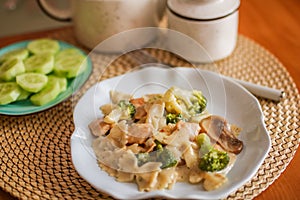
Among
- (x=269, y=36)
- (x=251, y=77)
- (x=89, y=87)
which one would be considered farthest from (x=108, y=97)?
(x=269, y=36)

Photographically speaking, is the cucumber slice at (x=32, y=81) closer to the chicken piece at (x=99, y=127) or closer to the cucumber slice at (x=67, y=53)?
the cucumber slice at (x=67, y=53)

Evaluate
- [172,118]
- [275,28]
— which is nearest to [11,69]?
[172,118]

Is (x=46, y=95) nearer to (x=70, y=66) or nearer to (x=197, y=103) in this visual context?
(x=70, y=66)

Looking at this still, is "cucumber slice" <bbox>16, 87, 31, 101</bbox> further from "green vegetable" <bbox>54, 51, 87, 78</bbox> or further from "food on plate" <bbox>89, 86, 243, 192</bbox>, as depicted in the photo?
"food on plate" <bbox>89, 86, 243, 192</bbox>

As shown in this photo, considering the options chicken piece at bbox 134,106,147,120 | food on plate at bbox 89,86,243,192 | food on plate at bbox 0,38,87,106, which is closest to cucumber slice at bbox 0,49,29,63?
food on plate at bbox 0,38,87,106

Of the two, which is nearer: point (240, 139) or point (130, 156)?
point (130, 156)

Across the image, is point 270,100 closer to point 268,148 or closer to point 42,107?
point 268,148

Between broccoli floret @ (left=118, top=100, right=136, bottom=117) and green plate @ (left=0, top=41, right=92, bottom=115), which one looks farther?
green plate @ (left=0, top=41, right=92, bottom=115)
